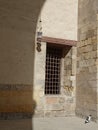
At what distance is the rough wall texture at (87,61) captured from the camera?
845cm

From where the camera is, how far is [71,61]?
950cm

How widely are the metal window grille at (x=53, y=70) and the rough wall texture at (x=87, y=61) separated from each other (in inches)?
30.6

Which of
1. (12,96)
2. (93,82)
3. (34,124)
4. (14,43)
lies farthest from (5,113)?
(93,82)

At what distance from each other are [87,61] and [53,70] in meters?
1.34

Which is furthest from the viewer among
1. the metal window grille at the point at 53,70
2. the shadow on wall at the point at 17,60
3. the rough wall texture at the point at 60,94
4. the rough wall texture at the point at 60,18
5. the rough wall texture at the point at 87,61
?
the metal window grille at the point at 53,70

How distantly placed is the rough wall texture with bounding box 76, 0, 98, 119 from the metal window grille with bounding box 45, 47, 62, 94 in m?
0.78

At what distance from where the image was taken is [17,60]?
841cm

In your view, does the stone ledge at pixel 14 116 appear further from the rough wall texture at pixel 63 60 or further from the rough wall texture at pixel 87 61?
the rough wall texture at pixel 87 61

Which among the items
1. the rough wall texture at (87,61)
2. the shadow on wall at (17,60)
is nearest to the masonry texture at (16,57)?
the shadow on wall at (17,60)

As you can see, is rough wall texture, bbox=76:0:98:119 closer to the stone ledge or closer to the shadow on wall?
the shadow on wall

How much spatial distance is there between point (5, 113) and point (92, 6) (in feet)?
13.6

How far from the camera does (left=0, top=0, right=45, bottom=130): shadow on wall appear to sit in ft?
26.8

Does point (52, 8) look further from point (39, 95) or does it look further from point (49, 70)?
point (39, 95)

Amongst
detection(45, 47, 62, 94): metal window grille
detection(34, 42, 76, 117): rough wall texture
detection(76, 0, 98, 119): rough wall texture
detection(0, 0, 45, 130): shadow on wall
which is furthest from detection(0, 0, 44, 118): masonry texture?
detection(76, 0, 98, 119): rough wall texture
